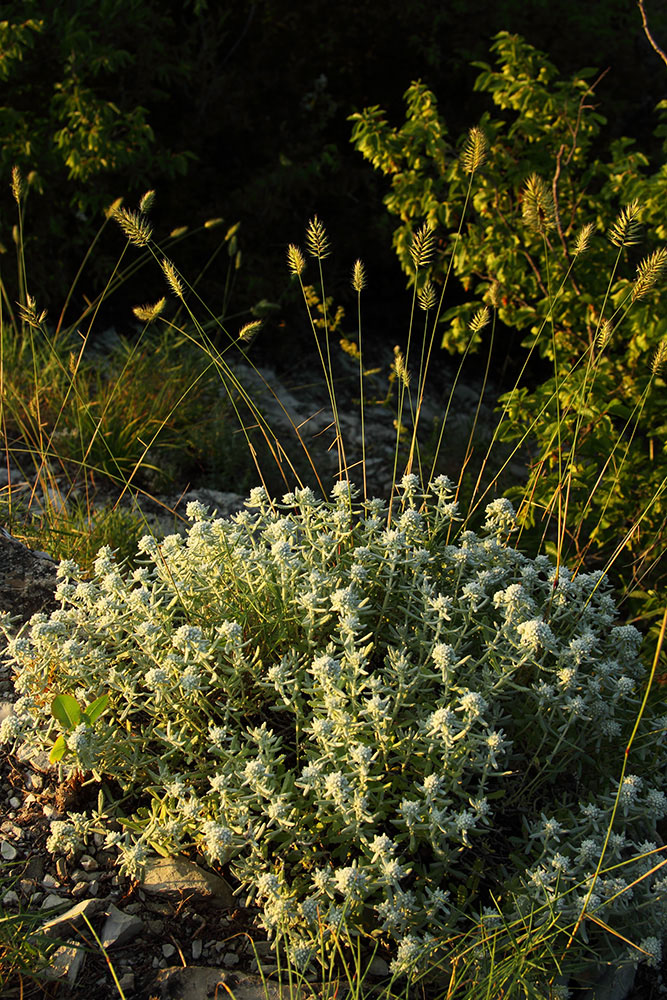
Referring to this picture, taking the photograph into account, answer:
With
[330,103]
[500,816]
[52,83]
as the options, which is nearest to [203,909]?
[500,816]

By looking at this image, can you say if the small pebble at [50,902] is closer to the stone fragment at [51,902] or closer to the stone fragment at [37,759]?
the stone fragment at [51,902]

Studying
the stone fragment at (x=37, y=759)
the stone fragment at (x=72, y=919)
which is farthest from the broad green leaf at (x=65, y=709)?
the stone fragment at (x=72, y=919)

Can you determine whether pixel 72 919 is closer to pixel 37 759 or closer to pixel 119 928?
pixel 119 928

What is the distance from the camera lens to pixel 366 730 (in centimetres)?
224

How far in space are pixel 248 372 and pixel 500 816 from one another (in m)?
4.20

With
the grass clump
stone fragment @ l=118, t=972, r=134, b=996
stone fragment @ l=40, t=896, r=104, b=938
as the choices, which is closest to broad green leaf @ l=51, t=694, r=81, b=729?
the grass clump

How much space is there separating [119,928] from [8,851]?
1.33ft

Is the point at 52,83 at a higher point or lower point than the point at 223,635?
higher

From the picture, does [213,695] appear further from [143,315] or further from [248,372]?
[248,372]

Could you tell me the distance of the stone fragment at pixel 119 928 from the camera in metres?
2.11

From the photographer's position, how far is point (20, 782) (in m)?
2.53

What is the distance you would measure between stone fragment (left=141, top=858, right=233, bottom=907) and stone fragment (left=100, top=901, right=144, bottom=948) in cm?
9

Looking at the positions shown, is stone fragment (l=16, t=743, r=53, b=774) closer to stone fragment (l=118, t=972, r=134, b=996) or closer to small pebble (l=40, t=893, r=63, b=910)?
small pebble (l=40, t=893, r=63, b=910)

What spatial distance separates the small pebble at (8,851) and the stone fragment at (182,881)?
37 cm
